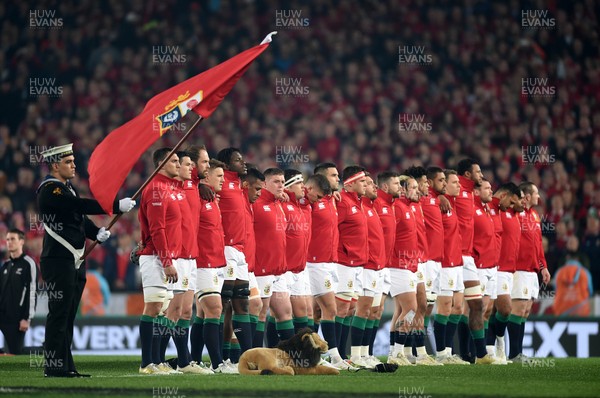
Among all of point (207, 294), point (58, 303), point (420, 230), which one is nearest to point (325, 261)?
point (420, 230)

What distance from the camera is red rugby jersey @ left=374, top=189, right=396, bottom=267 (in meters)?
15.7

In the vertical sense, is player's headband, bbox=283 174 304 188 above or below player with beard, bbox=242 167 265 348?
above

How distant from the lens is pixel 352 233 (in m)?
15.2

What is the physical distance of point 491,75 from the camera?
27328mm

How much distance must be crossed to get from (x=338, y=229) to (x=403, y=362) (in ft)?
6.26

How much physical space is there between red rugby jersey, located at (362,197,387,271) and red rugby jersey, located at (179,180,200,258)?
284 cm

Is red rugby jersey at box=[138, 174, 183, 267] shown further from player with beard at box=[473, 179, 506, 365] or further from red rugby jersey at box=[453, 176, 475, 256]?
player with beard at box=[473, 179, 506, 365]

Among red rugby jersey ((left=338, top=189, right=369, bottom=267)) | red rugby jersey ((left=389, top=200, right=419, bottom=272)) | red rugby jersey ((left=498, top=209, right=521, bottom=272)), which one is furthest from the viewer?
red rugby jersey ((left=498, top=209, right=521, bottom=272))

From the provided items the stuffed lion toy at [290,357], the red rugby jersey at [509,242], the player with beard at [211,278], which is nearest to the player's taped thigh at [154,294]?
the player with beard at [211,278]

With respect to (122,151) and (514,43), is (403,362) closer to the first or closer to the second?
(122,151)

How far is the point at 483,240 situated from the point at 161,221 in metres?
5.66

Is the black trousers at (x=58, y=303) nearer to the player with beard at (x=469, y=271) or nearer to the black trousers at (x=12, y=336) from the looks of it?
the player with beard at (x=469, y=271)

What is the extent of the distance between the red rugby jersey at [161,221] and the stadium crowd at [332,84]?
34.5ft

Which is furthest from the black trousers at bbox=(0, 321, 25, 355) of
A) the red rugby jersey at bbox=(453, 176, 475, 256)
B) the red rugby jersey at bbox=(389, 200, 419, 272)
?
the red rugby jersey at bbox=(453, 176, 475, 256)
